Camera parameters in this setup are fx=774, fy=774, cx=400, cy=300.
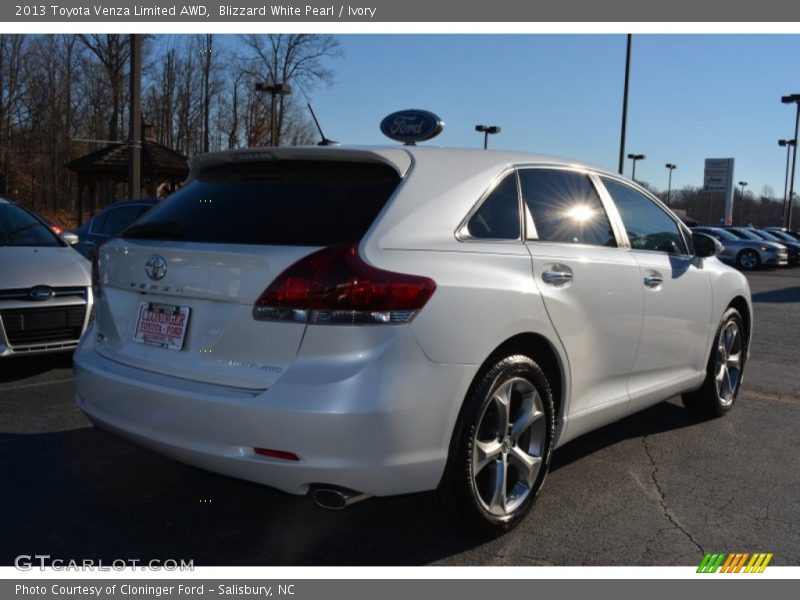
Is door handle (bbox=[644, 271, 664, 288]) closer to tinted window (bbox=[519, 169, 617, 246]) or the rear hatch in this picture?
tinted window (bbox=[519, 169, 617, 246])

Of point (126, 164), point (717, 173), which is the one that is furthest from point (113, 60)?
point (717, 173)

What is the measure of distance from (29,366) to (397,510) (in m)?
4.45

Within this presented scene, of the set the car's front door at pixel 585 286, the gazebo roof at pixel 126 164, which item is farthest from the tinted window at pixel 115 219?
the gazebo roof at pixel 126 164

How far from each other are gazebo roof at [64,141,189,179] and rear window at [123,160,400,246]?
23.6 metres

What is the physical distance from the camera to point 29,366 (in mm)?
6750

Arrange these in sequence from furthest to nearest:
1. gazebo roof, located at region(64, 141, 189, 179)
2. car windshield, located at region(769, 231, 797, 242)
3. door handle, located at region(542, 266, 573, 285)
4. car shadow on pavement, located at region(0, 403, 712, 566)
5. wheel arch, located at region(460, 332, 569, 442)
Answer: car windshield, located at region(769, 231, 797, 242) < gazebo roof, located at region(64, 141, 189, 179) < door handle, located at region(542, 266, 573, 285) < wheel arch, located at region(460, 332, 569, 442) < car shadow on pavement, located at region(0, 403, 712, 566)

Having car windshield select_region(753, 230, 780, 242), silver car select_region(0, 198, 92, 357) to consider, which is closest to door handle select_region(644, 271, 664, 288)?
silver car select_region(0, 198, 92, 357)

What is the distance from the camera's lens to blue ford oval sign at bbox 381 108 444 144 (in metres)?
4.26

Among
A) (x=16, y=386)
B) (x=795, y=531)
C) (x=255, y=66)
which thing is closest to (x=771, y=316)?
(x=795, y=531)

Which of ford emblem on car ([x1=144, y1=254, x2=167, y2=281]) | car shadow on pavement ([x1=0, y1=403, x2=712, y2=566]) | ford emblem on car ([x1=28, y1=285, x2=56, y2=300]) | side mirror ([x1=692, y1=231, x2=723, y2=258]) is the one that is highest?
side mirror ([x1=692, y1=231, x2=723, y2=258])

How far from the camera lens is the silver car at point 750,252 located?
3003cm

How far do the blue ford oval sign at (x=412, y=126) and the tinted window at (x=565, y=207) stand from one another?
2.35 ft

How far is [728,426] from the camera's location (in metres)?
5.38

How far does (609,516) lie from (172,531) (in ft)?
6.58
